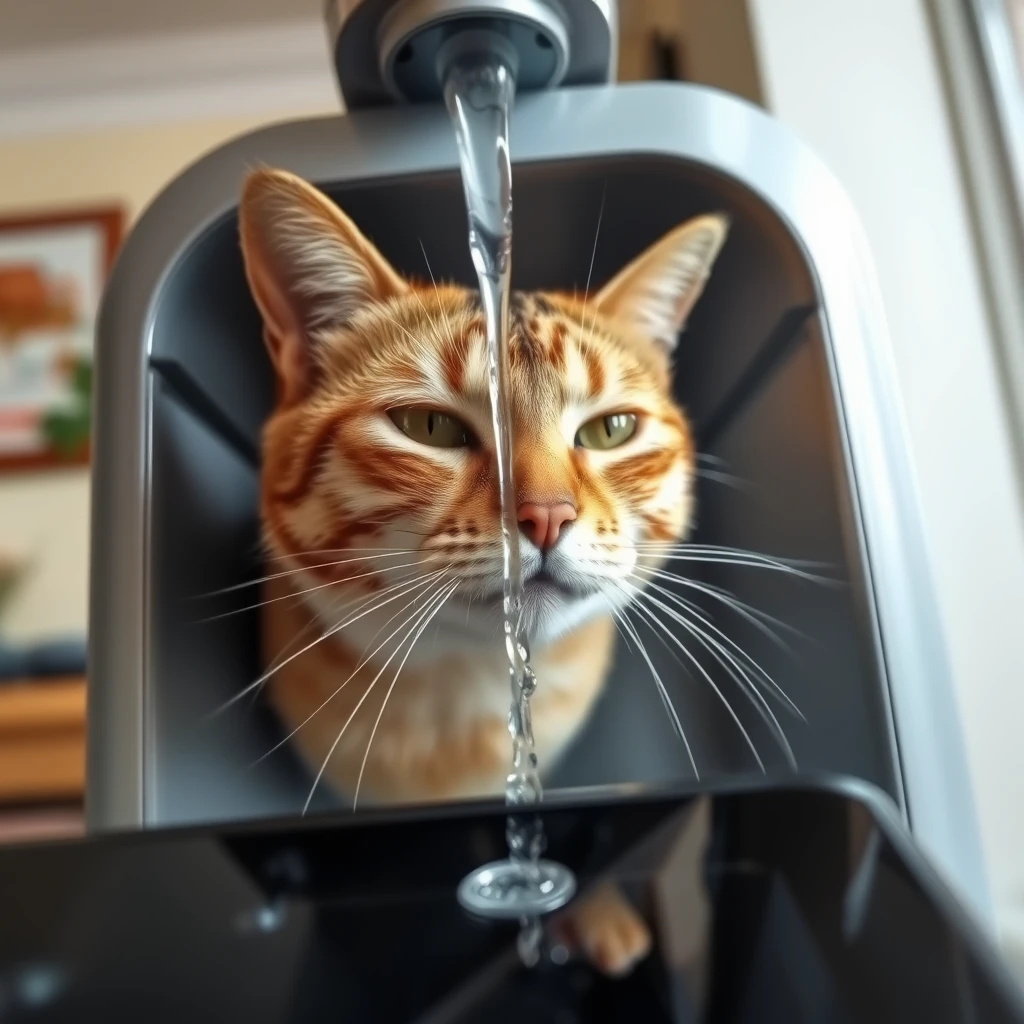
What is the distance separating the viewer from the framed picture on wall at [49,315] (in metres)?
1.66

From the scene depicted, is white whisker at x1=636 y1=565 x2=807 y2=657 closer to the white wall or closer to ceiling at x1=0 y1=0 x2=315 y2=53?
the white wall

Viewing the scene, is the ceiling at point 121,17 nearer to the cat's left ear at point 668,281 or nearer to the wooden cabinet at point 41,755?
the wooden cabinet at point 41,755

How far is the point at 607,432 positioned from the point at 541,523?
83mm

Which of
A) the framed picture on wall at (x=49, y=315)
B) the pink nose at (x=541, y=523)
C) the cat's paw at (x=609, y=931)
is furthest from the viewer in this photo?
the framed picture on wall at (x=49, y=315)

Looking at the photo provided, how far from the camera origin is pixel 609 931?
34cm

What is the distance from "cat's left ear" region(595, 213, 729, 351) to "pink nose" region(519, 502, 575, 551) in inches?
5.5

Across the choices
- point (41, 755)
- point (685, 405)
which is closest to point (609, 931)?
point (685, 405)

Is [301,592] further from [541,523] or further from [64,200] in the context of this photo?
[64,200]

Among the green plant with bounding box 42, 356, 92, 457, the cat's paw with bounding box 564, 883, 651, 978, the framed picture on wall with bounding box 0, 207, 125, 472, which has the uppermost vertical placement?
the framed picture on wall with bounding box 0, 207, 125, 472

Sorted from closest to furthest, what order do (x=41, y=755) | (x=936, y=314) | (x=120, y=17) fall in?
1. (x=936, y=314)
2. (x=41, y=755)
3. (x=120, y=17)

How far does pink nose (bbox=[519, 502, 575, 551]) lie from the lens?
1.52ft

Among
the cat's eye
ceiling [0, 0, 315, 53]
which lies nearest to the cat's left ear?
the cat's eye

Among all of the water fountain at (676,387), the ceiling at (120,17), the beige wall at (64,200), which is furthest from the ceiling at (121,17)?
the water fountain at (676,387)

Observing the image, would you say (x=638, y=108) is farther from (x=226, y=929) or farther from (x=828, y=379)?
(x=226, y=929)
